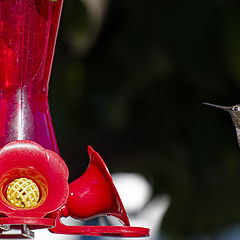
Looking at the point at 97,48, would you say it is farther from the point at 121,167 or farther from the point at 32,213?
the point at 32,213

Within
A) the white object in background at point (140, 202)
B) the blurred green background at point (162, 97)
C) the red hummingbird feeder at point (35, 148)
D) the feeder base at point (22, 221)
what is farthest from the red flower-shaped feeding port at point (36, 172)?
the blurred green background at point (162, 97)

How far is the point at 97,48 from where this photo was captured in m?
5.84

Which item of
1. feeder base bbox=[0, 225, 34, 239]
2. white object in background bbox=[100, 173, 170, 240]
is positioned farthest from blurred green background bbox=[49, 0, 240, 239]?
feeder base bbox=[0, 225, 34, 239]

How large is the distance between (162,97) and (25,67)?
2.21 m

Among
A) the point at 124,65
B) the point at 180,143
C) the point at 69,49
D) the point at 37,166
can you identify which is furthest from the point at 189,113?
the point at 37,166

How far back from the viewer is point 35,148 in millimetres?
3375

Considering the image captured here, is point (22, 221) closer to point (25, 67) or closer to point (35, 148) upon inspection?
point (35, 148)

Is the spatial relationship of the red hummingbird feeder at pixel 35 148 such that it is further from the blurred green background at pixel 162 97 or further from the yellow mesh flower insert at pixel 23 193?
the blurred green background at pixel 162 97

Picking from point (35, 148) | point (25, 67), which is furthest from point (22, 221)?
point (25, 67)

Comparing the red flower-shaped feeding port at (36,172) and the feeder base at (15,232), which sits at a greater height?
the red flower-shaped feeding port at (36,172)

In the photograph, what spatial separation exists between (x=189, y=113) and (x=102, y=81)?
28.4 inches

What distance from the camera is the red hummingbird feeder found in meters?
3.33

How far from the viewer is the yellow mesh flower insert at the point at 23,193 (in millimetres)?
3311

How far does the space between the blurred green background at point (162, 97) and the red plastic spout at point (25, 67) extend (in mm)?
1756
